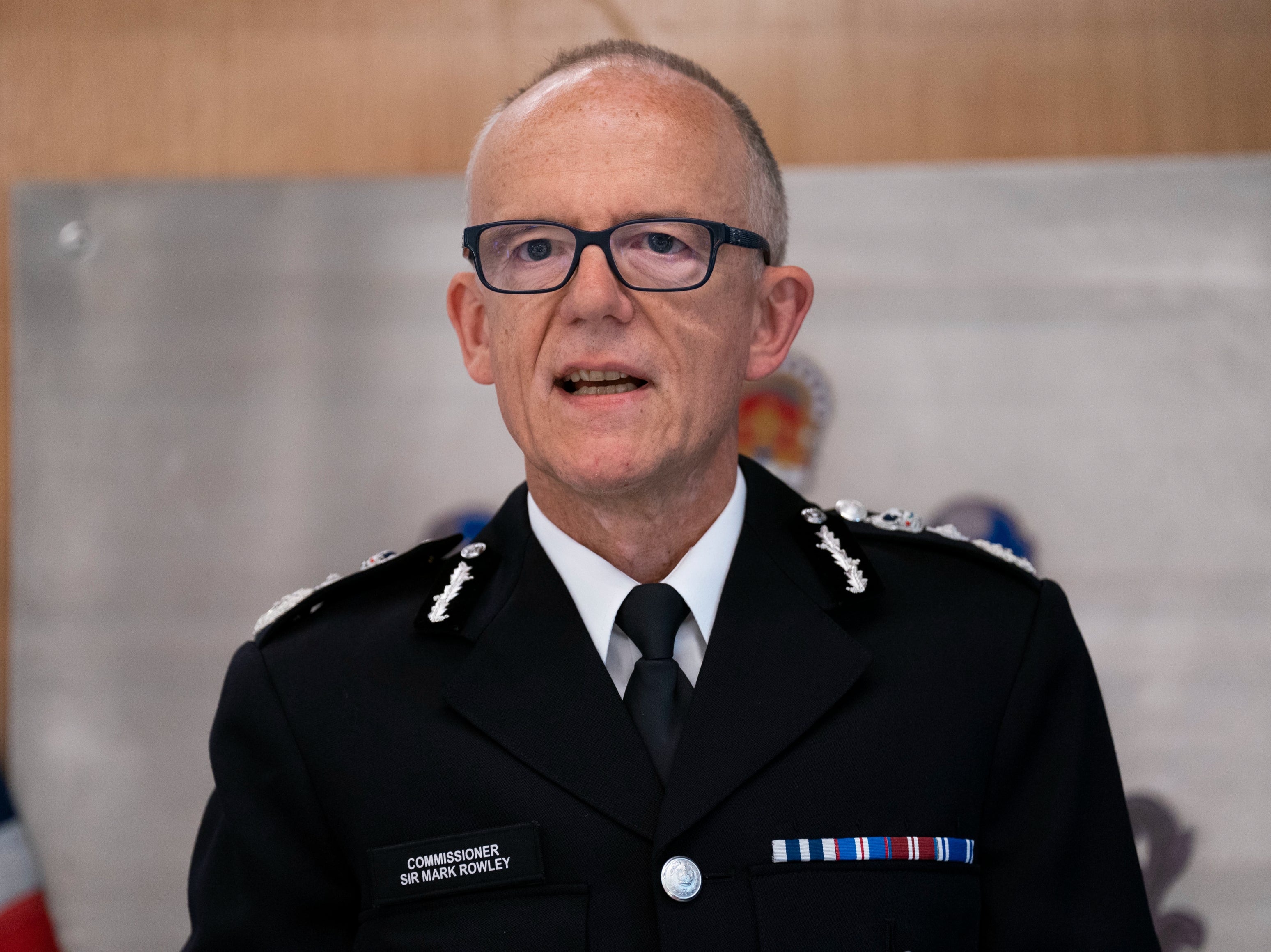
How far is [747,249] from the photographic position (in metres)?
1.01

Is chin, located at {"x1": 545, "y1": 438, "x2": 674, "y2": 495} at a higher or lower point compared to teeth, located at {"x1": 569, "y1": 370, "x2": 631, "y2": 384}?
lower

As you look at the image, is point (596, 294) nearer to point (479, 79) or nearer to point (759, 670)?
point (759, 670)

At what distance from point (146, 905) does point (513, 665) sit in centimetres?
113

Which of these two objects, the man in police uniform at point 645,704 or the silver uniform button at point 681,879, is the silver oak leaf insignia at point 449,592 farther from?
the silver uniform button at point 681,879

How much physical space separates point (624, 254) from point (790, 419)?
90 centimetres

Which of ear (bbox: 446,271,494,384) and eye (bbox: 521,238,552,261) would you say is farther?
ear (bbox: 446,271,494,384)

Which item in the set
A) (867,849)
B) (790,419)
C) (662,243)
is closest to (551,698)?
(867,849)

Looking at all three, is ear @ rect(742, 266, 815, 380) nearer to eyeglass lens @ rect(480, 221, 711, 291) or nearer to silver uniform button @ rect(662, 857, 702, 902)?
eyeglass lens @ rect(480, 221, 711, 291)

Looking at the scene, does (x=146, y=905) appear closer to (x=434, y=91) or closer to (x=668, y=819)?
(x=668, y=819)

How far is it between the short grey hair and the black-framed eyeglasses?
7 centimetres

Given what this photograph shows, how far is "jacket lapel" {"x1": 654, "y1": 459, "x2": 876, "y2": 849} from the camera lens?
89cm

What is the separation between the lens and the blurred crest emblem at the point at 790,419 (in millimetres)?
1785

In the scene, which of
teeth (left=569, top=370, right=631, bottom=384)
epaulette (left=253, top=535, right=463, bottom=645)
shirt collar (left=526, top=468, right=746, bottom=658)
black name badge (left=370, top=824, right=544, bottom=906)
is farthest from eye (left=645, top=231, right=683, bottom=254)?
black name badge (left=370, top=824, right=544, bottom=906)

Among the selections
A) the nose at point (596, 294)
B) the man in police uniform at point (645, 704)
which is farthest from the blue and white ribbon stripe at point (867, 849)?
the nose at point (596, 294)
